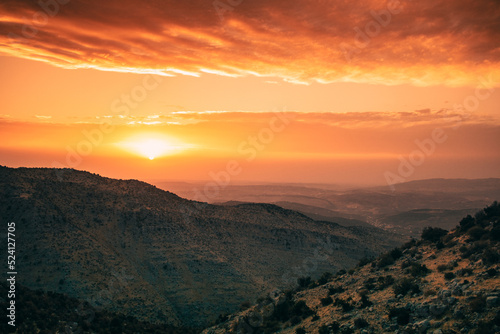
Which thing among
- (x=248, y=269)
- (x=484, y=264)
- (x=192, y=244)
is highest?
(x=484, y=264)

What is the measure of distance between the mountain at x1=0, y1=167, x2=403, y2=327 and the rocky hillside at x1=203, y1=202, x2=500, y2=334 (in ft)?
40.0

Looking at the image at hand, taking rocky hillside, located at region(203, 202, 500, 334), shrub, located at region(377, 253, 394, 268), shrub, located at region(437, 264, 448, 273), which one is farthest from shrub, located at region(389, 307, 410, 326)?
shrub, located at region(377, 253, 394, 268)

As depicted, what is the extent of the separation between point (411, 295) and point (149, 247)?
40.5 meters

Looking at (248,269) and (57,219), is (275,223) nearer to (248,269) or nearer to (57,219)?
(248,269)

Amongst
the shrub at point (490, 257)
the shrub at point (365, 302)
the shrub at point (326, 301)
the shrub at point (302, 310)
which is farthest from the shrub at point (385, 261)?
the shrub at point (490, 257)

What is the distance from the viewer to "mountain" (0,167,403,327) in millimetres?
40188

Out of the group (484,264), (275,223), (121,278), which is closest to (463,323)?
(484,264)

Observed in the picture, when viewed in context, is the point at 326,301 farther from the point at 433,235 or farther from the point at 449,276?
the point at 433,235

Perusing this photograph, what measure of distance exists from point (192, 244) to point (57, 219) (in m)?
20.7

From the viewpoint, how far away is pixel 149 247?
5259 cm

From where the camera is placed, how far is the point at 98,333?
29094mm

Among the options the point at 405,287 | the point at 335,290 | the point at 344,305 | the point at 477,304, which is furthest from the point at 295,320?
the point at 477,304

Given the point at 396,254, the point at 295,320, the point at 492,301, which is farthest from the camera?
the point at 396,254

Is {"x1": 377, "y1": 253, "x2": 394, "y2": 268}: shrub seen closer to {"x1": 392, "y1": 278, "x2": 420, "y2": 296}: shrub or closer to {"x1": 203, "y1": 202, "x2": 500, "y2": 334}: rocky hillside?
{"x1": 203, "y1": 202, "x2": 500, "y2": 334}: rocky hillside
